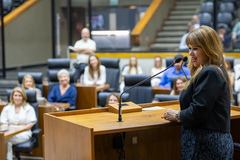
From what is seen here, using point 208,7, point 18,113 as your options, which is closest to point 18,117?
point 18,113

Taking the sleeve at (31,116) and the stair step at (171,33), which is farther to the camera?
the stair step at (171,33)

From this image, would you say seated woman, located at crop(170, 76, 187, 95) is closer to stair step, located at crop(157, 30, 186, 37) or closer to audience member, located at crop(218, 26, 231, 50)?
audience member, located at crop(218, 26, 231, 50)

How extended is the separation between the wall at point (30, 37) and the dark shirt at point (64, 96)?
4.79 metres

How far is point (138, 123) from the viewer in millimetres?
2676

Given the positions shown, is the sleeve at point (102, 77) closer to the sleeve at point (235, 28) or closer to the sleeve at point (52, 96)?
the sleeve at point (52, 96)

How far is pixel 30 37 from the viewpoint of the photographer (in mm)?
12648

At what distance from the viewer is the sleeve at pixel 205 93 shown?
2461mm

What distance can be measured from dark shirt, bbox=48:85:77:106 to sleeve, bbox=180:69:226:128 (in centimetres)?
460

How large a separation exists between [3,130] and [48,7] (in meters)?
8.62

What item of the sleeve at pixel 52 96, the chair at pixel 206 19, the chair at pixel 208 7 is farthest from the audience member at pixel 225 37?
the sleeve at pixel 52 96

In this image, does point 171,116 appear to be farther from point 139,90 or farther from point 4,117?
point 139,90

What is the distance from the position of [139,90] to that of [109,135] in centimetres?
379

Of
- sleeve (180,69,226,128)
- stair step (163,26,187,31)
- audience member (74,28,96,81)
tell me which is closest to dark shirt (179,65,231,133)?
sleeve (180,69,226,128)

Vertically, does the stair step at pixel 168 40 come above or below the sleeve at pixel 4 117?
above
